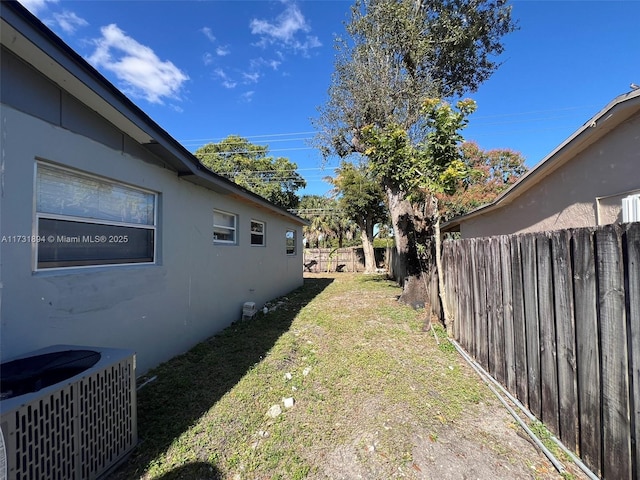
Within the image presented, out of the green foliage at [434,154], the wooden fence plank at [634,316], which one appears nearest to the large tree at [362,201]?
the green foliage at [434,154]

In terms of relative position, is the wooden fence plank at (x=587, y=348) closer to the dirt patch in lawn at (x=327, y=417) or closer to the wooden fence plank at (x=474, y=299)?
the dirt patch in lawn at (x=327, y=417)

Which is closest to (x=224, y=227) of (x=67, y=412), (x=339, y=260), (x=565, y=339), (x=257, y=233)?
(x=257, y=233)

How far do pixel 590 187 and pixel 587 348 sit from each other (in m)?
3.43

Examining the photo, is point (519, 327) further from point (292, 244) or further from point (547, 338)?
point (292, 244)

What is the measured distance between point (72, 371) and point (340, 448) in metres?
2.20

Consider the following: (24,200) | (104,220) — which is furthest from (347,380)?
(24,200)

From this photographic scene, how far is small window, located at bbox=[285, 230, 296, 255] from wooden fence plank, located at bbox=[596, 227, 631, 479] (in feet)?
32.7

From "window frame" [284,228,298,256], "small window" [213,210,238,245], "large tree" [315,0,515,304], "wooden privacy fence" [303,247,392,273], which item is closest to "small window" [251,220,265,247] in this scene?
"small window" [213,210,238,245]

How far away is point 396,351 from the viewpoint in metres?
4.71

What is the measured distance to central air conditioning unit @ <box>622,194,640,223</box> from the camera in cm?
349

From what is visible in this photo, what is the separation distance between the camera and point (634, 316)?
1.76m

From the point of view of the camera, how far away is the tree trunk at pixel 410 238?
8219 millimetres

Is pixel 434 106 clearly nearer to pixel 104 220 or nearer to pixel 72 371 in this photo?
pixel 104 220

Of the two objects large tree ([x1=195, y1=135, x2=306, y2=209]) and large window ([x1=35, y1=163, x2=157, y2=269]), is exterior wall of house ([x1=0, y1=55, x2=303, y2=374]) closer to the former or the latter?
large window ([x1=35, y1=163, x2=157, y2=269])
